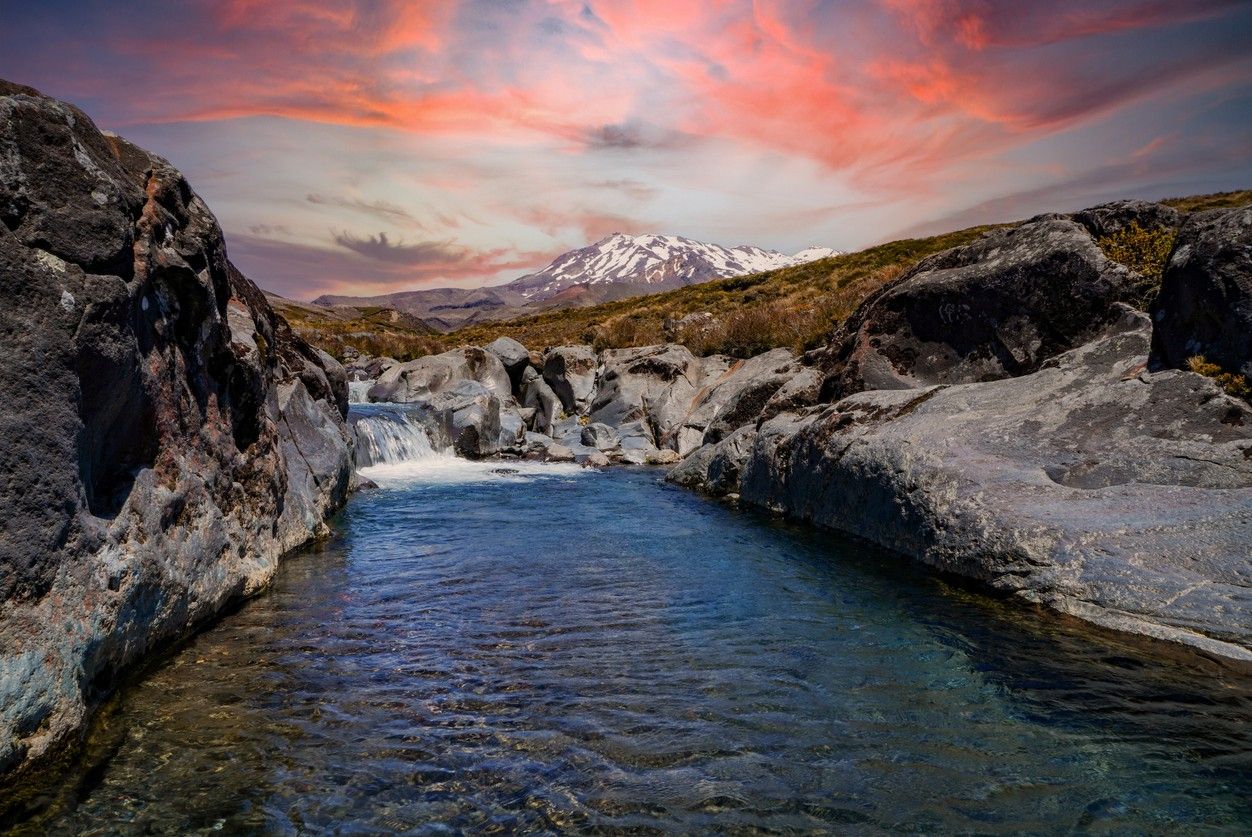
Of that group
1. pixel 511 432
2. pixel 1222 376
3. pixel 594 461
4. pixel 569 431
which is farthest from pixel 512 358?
pixel 1222 376

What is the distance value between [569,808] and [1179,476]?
9.39 meters

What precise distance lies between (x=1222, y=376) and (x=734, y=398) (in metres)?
16.2

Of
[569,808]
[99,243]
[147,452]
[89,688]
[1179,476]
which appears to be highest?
[99,243]

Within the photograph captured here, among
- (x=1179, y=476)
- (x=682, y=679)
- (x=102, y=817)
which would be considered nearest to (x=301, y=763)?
(x=102, y=817)

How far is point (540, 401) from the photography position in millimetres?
42656

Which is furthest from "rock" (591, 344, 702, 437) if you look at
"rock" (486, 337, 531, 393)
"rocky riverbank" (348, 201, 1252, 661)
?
"rocky riverbank" (348, 201, 1252, 661)

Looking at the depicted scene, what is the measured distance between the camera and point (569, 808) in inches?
197

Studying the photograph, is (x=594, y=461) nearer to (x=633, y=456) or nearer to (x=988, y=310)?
(x=633, y=456)

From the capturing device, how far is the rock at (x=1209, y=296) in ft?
33.7

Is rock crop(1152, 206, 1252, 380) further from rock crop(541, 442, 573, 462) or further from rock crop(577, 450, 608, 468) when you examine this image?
rock crop(541, 442, 573, 462)

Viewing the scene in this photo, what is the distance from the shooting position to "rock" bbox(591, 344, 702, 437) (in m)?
35.5

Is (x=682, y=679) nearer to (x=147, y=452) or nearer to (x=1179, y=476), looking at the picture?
(x=147, y=452)

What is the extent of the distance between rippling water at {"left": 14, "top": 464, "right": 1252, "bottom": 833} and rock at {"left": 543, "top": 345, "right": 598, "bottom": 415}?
31.5 metres

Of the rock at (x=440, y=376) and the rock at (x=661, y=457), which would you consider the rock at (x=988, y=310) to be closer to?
the rock at (x=661, y=457)
